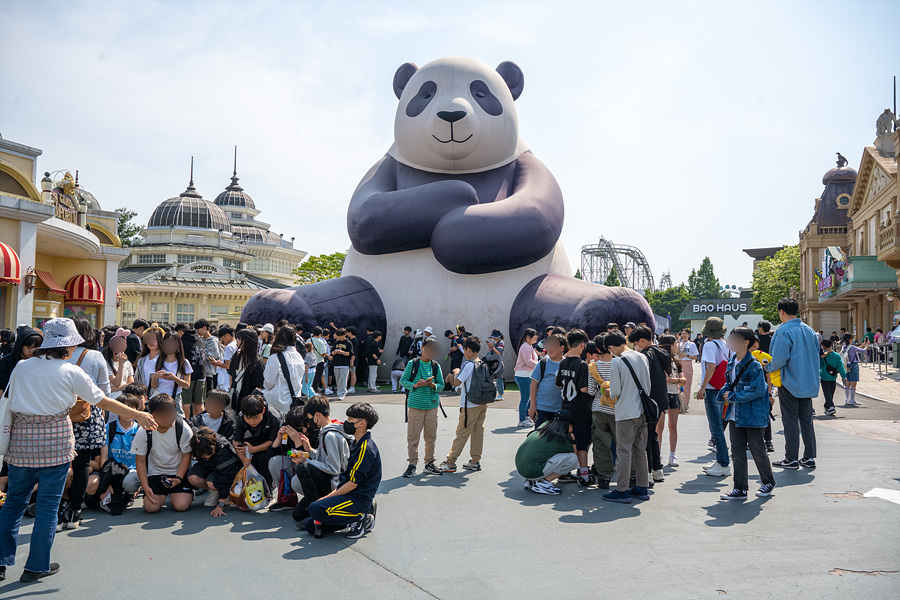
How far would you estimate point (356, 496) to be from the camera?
4789 mm

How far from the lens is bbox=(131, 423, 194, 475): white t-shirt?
5.33 metres

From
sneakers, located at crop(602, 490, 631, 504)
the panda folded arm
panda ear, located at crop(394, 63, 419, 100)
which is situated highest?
panda ear, located at crop(394, 63, 419, 100)

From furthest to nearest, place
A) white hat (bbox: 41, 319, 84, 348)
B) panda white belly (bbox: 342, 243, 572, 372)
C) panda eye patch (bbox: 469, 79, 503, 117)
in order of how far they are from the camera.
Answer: panda eye patch (bbox: 469, 79, 503, 117) < panda white belly (bbox: 342, 243, 572, 372) < white hat (bbox: 41, 319, 84, 348)

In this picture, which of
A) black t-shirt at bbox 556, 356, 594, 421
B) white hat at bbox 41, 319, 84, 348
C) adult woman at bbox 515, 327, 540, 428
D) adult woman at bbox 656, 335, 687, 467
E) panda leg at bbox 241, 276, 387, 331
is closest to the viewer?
white hat at bbox 41, 319, 84, 348

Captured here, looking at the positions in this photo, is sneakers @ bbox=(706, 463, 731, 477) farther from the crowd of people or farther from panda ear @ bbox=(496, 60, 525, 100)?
panda ear @ bbox=(496, 60, 525, 100)

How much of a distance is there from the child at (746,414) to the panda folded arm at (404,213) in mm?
7368

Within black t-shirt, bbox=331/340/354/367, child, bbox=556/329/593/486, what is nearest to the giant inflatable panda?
black t-shirt, bbox=331/340/354/367

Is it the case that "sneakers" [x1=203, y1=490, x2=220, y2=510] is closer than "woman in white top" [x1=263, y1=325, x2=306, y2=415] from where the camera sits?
Yes

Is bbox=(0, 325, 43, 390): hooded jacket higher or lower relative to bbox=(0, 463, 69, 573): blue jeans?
higher

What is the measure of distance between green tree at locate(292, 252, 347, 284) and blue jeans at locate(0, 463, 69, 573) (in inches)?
1490

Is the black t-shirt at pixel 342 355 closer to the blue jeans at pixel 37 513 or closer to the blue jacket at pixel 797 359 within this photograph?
the blue jacket at pixel 797 359

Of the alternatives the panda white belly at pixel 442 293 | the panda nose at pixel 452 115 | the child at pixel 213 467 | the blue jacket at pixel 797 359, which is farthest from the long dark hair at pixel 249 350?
the panda nose at pixel 452 115

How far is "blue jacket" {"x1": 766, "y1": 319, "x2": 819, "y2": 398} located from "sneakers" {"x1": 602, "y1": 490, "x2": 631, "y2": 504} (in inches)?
87.8

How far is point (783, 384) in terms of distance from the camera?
22.6ft
